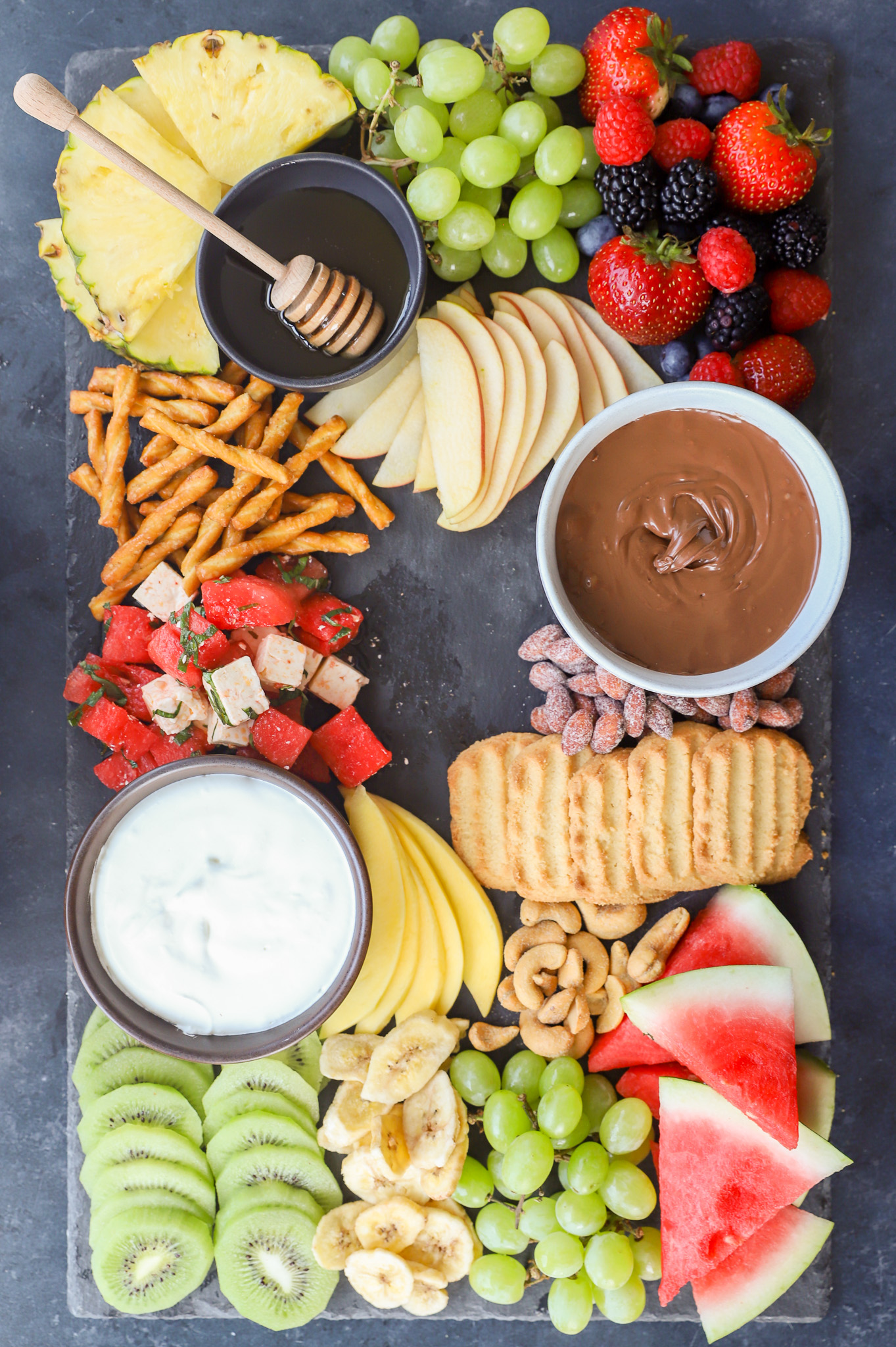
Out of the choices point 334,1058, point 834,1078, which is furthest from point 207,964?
point 834,1078

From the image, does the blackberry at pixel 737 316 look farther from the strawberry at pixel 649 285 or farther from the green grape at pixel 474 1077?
the green grape at pixel 474 1077

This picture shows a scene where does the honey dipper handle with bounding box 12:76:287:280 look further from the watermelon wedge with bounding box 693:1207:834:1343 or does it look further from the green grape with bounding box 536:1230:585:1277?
the watermelon wedge with bounding box 693:1207:834:1343

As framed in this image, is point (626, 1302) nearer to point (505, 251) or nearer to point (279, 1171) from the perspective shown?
point (279, 1171)

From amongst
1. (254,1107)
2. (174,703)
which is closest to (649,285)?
(174,703)

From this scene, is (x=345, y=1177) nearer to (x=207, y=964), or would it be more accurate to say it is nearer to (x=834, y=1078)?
(x=207, y=964)

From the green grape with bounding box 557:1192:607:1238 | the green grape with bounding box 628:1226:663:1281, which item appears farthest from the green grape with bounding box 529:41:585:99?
the green grape with bounding box 628:1226:663:1281
